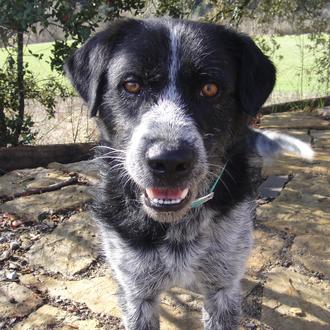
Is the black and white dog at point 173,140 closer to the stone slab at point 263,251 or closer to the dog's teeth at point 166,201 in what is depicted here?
the dog's teeth at point 166,201

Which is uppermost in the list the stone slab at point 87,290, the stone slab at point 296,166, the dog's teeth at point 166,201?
the dog's teeth at point 166,201

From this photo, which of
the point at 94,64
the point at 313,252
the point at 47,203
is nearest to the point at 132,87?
the point at 94,64

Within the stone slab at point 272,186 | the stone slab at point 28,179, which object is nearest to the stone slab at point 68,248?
the stone slab at point 28,179

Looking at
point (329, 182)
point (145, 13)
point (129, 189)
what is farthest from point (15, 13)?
point (329, 182)

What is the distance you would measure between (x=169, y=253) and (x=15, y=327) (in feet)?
3.37

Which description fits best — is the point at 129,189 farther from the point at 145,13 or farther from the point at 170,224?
the point at 145,13

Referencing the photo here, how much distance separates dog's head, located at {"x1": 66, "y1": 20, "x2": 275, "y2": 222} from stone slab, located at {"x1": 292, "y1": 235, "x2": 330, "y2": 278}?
1.17 m

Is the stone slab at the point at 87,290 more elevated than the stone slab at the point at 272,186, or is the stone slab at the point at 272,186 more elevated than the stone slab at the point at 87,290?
the stone slab at the point at 272,186

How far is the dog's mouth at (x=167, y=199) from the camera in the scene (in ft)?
7.27

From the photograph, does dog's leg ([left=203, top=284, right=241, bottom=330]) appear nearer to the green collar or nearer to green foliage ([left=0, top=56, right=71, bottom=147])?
the green collar

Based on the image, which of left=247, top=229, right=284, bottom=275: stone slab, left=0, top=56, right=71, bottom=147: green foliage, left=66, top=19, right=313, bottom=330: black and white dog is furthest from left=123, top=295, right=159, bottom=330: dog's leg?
left=0, top=56, right=71, bottom=147: green foliage

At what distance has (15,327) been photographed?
2811mm

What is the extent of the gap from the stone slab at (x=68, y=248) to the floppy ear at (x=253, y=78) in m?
1.61

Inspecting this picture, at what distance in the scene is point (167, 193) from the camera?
2238 millimetres
